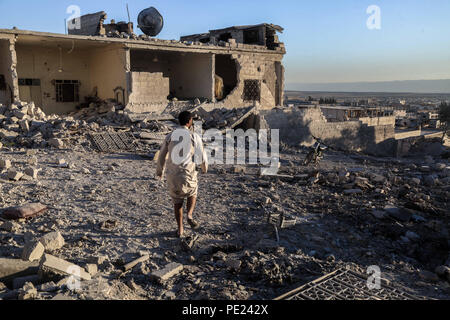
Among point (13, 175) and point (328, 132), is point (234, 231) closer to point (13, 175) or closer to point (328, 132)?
point (13, 175)

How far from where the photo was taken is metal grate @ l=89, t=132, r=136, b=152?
9.61 metres

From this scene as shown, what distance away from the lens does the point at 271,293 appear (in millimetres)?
3303

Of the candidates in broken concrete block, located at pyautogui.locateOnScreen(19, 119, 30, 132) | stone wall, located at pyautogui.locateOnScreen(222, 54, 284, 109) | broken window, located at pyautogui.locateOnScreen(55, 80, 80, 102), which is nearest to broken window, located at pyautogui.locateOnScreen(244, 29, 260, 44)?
stone wall, located at pyautogui.locateOnScreen(222, 54, 284, 109)

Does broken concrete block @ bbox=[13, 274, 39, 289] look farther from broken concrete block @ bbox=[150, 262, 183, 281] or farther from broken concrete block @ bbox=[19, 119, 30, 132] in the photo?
broken concrete block @ bbox=[19, 119, 30, 132]

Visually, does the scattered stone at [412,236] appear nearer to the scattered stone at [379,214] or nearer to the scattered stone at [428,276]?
the scattered stone at [379,214]

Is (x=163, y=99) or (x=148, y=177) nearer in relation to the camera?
(x=148, y=177)

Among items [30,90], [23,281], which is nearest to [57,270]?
[23,281]

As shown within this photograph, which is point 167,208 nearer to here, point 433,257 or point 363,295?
point 363,295

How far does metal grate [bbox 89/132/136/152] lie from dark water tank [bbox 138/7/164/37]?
9.03 meters

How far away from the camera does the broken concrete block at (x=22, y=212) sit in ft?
14.8

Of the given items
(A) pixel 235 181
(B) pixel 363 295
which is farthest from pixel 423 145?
(B) pixel 363 295
